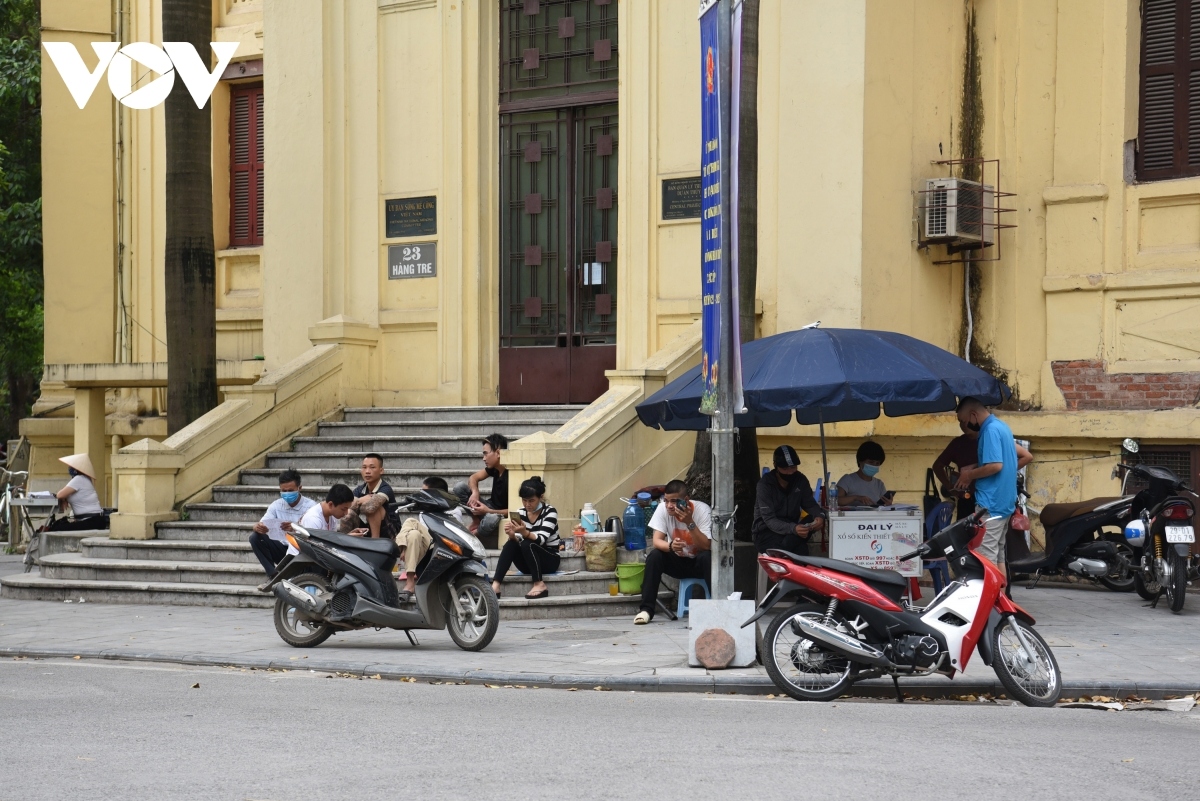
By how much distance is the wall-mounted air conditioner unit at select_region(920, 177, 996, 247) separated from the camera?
559 inches

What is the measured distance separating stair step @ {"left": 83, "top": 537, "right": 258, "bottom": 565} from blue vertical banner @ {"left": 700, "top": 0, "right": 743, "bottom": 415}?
5.90m

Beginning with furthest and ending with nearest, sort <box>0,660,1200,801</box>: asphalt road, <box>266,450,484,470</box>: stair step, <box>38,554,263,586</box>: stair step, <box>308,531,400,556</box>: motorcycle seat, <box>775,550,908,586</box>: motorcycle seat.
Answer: <box>266,450,484,470</box>: stair step, <box>38,554,263,586</box>: stair step, <box>308,531,400,556</box>: motorcycle seat, <box>775,550,908,586</box>: motorcycle seat, <box>0,660,1200,801</box>: asphalt road

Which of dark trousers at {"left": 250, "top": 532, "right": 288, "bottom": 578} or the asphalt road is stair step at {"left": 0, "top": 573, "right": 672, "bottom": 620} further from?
the asphalt road

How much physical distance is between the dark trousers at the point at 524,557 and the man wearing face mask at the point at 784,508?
5.85ft

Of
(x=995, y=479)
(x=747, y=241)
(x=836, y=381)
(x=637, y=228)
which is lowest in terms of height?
(x=995, y=479)

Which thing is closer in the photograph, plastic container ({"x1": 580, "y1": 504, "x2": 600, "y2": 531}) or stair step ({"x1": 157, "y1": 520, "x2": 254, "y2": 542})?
plastic container ({"x1": 580, "y1": 504, "x2": 600, "y2": 531})

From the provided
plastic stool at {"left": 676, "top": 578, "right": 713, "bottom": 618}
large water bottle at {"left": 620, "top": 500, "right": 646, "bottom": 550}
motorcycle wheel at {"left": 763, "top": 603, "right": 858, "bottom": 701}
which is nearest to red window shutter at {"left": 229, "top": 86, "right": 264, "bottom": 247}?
large water bottle at {"left": 620, "top": 500, "right": 646, "bottom": 550}

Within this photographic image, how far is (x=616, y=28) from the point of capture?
1608cm

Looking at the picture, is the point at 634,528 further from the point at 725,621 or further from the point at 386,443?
the point at 386,443

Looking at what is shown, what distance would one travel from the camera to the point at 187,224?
15.1 metres

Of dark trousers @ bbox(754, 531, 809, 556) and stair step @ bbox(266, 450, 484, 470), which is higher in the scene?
stair step @ bbox(266, 450, 484, 470)

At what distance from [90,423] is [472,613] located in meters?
10.5

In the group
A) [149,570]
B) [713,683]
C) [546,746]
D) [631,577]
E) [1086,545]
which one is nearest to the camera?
[546,746]

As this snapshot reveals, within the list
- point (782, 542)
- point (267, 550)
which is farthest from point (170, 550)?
point (782, 542)
